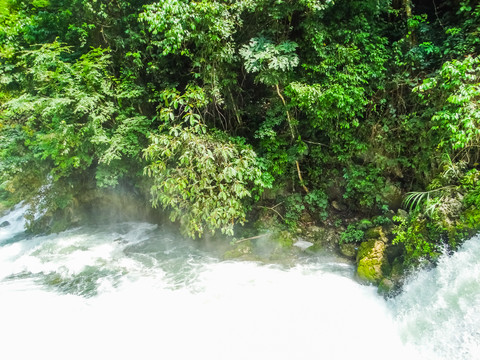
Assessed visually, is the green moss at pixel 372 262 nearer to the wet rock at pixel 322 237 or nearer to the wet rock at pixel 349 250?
the wet rock at pixel 349 250

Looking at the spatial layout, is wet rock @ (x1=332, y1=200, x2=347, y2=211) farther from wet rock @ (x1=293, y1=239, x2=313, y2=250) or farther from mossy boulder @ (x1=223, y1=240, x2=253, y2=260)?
mossy boulder @ (x1=223, y1=240, x2=253, y2=260)

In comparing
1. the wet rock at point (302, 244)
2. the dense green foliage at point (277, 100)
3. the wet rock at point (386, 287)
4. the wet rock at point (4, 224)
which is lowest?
the wet rock at point (386, 287)

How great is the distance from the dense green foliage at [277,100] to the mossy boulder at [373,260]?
0.42 m

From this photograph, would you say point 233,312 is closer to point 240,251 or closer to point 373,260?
point 240,251

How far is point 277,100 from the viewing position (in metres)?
4.79

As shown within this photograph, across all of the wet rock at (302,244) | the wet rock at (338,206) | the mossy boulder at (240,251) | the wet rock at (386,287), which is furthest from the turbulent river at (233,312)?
the wet rock at (338,206)

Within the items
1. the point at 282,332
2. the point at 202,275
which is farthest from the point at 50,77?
the point at 282,332

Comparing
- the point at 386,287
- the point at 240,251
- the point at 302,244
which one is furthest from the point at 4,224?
the point at 386,287

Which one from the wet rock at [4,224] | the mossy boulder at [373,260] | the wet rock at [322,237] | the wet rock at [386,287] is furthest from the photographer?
the wet rock at [4,224]

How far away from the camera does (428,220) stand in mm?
3664

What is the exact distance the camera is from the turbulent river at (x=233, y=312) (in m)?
3.00

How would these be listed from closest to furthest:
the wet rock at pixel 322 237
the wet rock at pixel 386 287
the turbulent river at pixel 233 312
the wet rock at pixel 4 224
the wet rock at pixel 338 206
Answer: the turbulent river at pixel 233 312, the wet rock at pixel 386 287, the wet rock at pixel 322 237, the wet rock at pixel 338 206, the wet rock at pixel 4 224

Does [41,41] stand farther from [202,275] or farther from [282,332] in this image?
[282,332]

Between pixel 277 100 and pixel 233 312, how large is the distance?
3604mm
